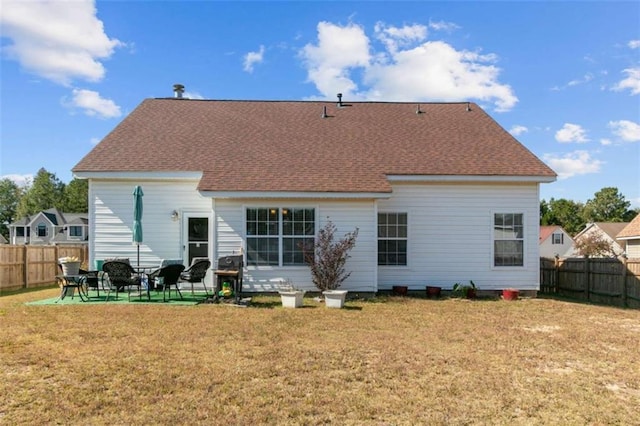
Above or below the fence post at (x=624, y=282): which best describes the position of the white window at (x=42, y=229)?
above

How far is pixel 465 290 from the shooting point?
12.2m

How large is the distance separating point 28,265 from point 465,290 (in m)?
14.8

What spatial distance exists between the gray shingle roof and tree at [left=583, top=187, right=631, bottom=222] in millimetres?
74745

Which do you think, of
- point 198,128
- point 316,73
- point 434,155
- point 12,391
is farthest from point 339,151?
point 12,391

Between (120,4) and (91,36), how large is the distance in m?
1.32

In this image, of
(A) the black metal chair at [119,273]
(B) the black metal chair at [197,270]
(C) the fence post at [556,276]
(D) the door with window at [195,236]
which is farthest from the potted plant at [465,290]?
(A) the black metal chair at [119,273]

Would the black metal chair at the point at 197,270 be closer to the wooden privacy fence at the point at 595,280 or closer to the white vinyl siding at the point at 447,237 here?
the white vinyl siding at the point at 447,237

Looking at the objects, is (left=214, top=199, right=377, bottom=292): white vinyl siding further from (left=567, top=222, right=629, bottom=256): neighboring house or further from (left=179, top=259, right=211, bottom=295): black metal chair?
(left=567, top=222, right=629, bottom=256): neighboring house

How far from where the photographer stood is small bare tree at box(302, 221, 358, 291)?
11.4m

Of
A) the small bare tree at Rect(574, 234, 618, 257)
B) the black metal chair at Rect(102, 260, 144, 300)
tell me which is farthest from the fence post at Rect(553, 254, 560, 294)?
the small bare tree at Rect(574, 234, 618, 257)

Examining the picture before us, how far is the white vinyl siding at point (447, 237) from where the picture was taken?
41.6 feet

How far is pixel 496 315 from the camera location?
962cm

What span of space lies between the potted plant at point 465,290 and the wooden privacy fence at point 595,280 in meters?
3.86

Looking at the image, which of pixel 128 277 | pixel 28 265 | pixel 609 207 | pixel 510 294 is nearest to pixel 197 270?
pixel 128 277
